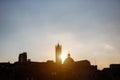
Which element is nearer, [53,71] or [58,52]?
[53,71]

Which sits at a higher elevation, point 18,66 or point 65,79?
point 18,66

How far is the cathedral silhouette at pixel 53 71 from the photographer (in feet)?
113

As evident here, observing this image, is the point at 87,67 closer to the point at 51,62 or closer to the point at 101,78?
the point at 101,78

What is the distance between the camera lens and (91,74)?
42.2 meters

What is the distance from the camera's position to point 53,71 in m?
37.5

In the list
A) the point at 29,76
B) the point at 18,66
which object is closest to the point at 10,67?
the point at 18,66

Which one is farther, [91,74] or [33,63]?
[91,74]

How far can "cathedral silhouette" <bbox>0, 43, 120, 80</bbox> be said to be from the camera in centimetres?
3459

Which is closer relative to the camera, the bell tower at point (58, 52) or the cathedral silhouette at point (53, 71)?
the cathedral silhouette at point (53, 71)

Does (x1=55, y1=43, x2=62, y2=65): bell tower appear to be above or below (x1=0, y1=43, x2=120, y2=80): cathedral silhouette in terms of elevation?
above

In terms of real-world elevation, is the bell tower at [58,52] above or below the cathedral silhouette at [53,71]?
above

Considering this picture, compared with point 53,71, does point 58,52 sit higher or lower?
higher

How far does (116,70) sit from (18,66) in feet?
64.6

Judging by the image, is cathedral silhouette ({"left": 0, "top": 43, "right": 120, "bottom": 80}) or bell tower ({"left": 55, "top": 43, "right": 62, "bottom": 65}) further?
bell tower ({"left": 55, "top": 43, "right": 62, "bottom": 65})
